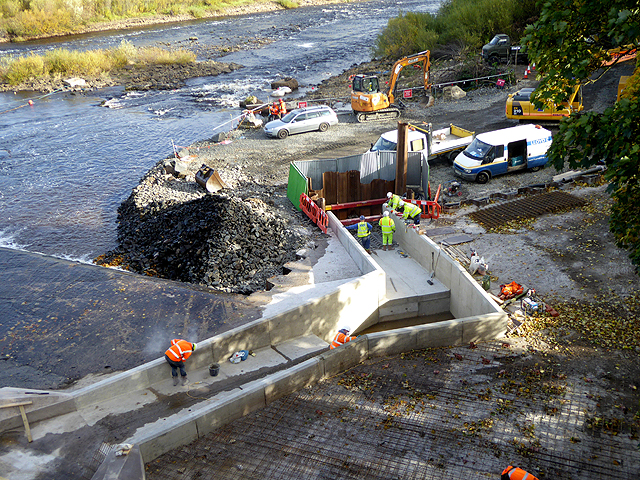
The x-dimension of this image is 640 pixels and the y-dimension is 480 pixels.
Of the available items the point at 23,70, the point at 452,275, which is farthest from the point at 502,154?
the point at 23,70

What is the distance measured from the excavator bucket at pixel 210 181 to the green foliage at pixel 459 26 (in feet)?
83.5

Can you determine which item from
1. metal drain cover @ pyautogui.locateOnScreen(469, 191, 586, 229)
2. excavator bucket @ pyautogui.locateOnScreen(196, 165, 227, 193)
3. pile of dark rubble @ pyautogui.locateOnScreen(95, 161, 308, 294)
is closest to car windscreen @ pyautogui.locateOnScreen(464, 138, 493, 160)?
metal drain cover @ pyautogui.locateOnScreen(469, 191, 586, 229)

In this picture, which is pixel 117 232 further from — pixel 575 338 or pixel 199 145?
pixel 575 338

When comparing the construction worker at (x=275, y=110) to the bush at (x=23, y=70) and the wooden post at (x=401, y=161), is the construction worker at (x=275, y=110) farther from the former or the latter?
the bush at (x=23, y=70)

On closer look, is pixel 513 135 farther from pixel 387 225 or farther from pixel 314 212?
pixel 314 212

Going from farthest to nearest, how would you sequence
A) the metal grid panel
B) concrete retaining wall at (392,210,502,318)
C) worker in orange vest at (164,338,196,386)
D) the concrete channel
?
concrete retaining wall at (392,210,502,318), worker in orange vest at (164,338,196,386), the concrete channel, the metal grid panel

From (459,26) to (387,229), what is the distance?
3017 centimetres

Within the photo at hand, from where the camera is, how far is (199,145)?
26.3 m

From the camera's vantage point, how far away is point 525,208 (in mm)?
16219

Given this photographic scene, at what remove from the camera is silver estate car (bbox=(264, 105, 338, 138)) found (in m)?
25.8

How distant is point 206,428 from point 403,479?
3111 mm

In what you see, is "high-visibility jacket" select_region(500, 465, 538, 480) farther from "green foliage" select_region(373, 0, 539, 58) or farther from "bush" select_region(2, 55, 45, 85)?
"bush" select_region(2, 55, 45, 85)

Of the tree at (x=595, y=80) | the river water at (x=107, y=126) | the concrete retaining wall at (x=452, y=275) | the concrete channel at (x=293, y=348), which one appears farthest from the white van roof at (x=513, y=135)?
the river water at (x=107, y=126)

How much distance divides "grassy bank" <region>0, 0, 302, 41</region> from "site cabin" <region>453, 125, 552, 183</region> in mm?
59171
